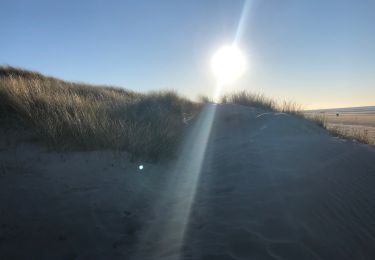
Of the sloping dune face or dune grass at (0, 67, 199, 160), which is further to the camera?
dune grass at (0, 67, 199, 160)

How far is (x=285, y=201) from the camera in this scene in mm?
5270

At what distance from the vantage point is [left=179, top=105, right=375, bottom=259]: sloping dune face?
4.23 m

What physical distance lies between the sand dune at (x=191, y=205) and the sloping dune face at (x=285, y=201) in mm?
18

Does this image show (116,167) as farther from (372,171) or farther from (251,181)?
(372,171)

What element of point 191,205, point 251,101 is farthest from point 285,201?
point 251,101

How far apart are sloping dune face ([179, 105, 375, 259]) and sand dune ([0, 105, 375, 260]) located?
0.06 ft

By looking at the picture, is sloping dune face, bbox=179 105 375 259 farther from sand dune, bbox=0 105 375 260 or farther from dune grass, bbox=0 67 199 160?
dune grass, bbox=0 67 199 160

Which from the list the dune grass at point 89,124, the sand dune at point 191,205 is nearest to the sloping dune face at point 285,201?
the sand dune at point 191,205

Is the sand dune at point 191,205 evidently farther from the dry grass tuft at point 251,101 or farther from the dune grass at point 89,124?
the dry grass tuft at point 251,101

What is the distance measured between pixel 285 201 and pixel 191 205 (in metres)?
1.32

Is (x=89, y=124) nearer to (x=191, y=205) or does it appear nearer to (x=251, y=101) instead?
(x=191, y=205)

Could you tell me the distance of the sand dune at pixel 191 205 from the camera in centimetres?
416

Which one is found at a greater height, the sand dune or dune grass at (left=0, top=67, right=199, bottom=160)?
dune grass at (left=0, top=67, right=199, bottom=160)

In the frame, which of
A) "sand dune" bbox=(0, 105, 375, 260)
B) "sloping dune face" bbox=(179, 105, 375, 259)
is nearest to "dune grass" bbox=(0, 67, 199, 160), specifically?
"sand dune" bbox=(0, 105, 375, 260)
